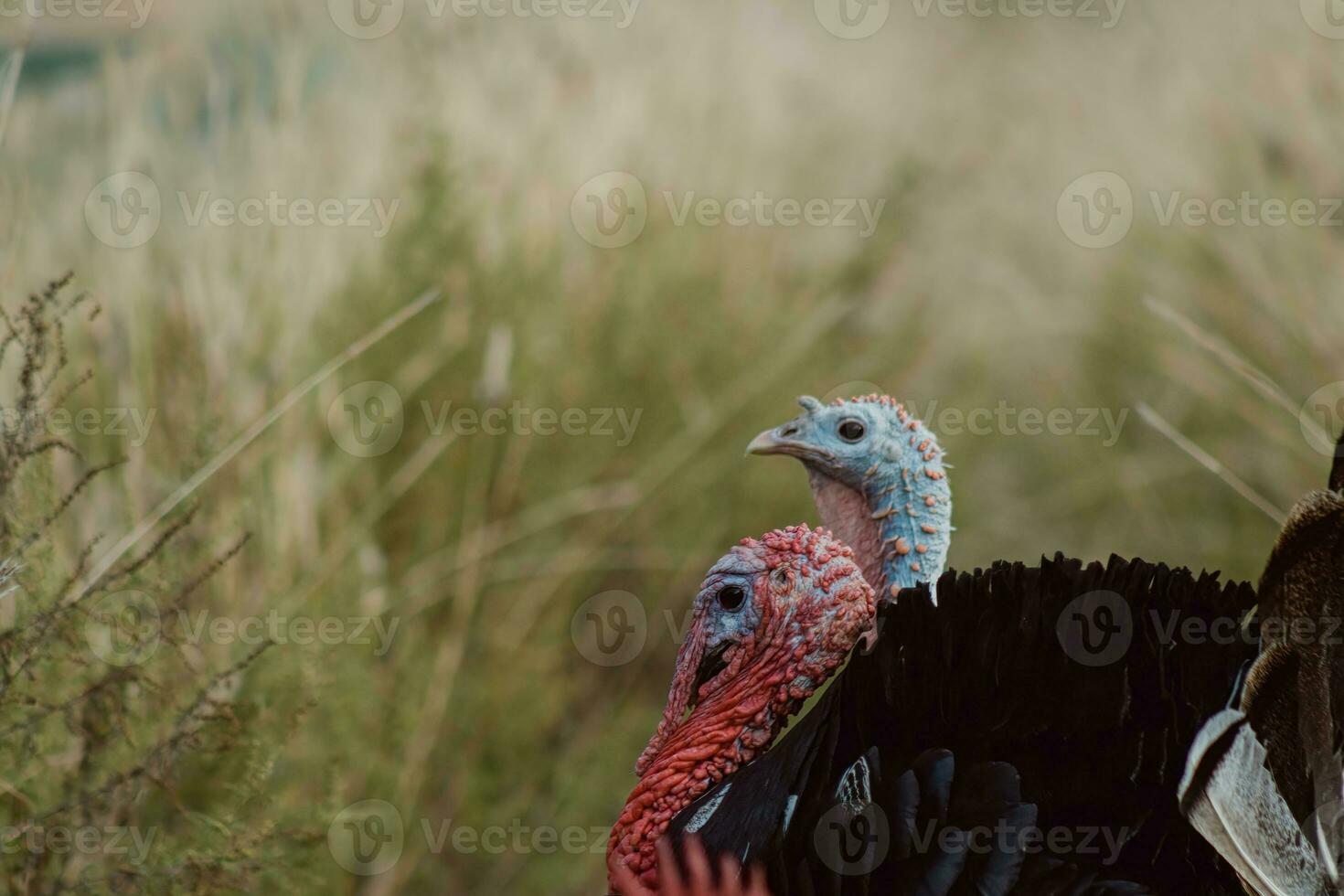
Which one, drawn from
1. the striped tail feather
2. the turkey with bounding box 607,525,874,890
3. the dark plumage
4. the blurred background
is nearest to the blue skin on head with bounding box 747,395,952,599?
the turkey with bounding box 607,525,874,890

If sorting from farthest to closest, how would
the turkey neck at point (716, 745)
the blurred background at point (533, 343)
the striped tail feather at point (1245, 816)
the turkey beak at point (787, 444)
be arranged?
1. the blurred background at point (533, 343)
2. the turkey beak at point (787, 444)
3. the turkey neck at point (716, 745)
4. the striped tail feather at point (1245, 816)

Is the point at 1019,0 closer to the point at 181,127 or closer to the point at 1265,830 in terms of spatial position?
the point at 181,127

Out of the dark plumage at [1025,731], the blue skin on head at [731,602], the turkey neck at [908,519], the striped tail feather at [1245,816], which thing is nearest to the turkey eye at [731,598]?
the blue skin on head at [731,602]

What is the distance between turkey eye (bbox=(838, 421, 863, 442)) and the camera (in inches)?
117

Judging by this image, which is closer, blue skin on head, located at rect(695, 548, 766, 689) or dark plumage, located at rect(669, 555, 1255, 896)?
dark plumage, located at rect(669, 555, 1255, 896)

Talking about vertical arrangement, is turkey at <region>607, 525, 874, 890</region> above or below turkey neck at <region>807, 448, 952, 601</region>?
below

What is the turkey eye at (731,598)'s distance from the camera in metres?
2.61

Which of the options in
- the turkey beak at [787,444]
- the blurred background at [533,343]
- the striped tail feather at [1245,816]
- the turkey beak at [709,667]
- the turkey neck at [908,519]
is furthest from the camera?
the blurred background at [533,343]

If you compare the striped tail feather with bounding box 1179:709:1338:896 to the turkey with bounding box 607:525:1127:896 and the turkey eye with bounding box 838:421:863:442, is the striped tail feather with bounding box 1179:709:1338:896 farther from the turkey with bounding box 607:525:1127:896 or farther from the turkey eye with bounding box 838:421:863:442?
the turkey eye with bounding box 838:421:863:442

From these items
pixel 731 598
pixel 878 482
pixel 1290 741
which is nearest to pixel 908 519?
pixel 878 482

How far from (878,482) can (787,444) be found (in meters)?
0.23

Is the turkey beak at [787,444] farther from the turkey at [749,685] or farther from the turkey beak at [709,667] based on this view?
the turkey beak at [709,667]

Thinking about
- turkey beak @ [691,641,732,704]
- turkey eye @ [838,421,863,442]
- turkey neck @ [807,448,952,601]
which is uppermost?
turkey eye @ [838,421,863,442]

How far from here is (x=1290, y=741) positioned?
217 cm
